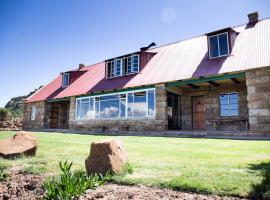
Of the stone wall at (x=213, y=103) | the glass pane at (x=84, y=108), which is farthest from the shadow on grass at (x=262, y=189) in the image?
the glass pane at (x=84, y=108)

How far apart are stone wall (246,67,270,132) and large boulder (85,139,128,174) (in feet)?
31.0

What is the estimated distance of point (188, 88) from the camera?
17.3m

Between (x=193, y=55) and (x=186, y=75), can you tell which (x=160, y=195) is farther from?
(x=193, y=55)

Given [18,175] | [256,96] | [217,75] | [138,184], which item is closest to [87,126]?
[217,75]

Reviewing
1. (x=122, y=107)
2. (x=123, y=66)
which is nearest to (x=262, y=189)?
(x=122, y=107)

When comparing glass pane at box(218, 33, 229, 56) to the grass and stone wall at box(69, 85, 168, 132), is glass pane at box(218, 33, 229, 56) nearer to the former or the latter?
stone wall at box(69, 85, 168, 132)

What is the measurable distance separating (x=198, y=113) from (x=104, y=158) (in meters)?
13.5

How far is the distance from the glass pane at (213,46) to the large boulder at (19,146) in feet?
39.7

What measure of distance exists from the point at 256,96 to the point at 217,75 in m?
2.29

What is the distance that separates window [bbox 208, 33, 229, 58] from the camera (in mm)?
14964

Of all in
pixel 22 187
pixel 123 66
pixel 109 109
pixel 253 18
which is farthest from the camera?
pixel 123 66

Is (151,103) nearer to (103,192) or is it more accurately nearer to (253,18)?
(253,18)

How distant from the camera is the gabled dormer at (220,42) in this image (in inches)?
585

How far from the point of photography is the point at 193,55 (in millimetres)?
16922
